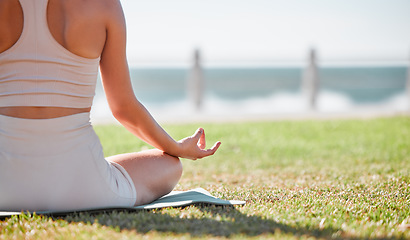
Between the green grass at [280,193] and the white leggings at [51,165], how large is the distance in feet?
0.34

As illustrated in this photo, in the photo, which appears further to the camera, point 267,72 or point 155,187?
point 267,72

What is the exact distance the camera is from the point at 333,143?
718 cm

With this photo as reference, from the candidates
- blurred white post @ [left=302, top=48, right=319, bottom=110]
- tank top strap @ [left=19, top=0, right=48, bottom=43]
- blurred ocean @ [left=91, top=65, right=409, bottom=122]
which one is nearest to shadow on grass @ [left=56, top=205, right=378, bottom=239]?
tank top strap @ [left=19, top=0, right=48, bottom=43]

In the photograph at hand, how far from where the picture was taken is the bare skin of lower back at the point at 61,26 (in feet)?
7.54

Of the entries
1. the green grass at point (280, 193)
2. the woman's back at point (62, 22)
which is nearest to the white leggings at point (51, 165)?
the green grass at point (280, 193)

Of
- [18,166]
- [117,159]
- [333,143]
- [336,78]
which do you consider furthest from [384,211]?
[336,78]

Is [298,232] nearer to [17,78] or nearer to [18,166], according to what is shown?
[18,166]

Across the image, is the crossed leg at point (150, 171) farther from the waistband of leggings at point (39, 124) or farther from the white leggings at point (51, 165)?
the waistband of leggings at point (39, 124)

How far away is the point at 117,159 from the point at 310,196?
1.39 metres

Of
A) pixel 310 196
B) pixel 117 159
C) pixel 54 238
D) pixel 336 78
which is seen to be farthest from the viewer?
pixel 336 78

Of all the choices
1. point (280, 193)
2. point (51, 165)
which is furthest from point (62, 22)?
point (280, 193)

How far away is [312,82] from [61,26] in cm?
1069

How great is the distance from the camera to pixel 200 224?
236 centimetres

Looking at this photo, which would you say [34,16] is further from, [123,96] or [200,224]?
[200,224]
